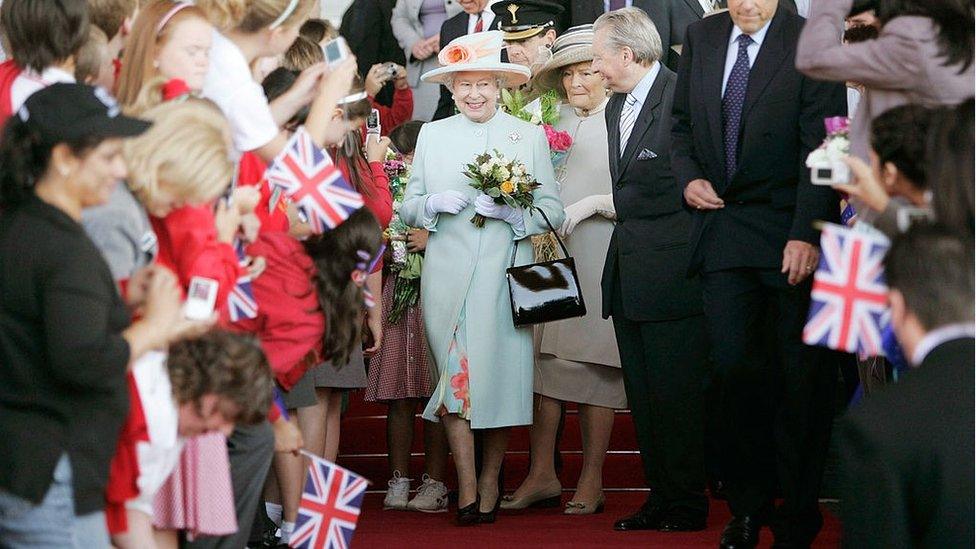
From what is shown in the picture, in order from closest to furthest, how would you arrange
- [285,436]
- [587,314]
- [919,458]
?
[919,458], [285,436], [587,314]

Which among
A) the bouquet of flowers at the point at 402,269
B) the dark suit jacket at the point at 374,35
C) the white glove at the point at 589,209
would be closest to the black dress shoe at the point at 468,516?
the bouquet of flowers at the point at 402,269

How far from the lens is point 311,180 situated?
12.1 ft

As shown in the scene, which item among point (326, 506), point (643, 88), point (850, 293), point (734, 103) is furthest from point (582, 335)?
point (850, 293)

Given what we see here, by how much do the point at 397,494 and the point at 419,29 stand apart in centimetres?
372

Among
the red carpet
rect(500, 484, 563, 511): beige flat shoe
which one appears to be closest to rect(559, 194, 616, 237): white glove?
rect(500, 484, 563, 511): beige flat shoe

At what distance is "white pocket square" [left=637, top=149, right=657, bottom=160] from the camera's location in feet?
18.6

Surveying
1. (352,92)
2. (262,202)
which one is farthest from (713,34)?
(262,202)

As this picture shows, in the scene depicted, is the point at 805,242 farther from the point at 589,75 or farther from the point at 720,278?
the point at 589,75

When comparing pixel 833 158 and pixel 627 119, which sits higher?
pixel 627 119

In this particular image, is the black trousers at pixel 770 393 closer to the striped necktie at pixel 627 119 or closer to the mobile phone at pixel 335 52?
the striped necktie at pixel 627 119

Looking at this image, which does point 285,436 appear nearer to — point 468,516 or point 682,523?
point 468,516

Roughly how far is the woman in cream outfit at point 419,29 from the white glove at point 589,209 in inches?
113

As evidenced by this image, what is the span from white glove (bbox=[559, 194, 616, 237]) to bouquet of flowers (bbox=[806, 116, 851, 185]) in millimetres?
2114

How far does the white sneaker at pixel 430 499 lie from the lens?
6207 mm
